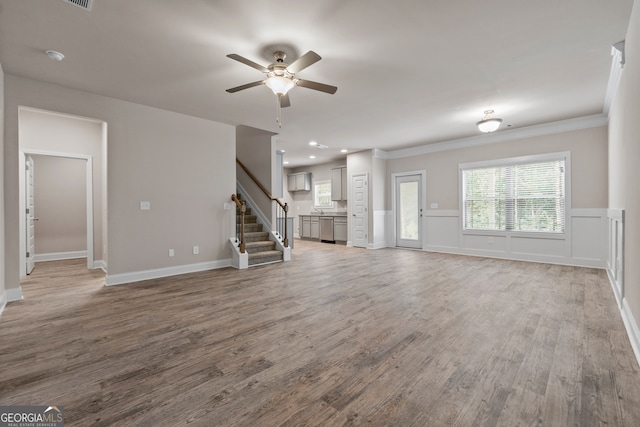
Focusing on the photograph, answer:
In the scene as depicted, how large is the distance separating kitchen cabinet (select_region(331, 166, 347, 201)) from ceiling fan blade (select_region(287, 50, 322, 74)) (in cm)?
635

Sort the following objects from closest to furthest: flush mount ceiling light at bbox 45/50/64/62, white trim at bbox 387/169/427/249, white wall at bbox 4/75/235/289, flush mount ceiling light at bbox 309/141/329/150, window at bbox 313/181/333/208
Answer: flush mount ceiling light at bbox 45/50/64/62 → white wall at bbox 4/75/235/289 → flush mount ceiling light at bbox 309/141/329/150 → white trim at bbox 387/169/427/249 → window at bbox 313/181/333/208

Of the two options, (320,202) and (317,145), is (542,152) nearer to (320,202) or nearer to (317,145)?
(317,145)

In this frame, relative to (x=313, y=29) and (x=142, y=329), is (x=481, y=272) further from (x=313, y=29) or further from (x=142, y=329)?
(x=142, y=329)

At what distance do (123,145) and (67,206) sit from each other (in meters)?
3.42

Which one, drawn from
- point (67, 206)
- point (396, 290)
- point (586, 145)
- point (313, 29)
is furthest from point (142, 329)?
point (586, 145)

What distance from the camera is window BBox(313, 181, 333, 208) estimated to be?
1012 cm

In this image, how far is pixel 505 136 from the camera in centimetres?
605

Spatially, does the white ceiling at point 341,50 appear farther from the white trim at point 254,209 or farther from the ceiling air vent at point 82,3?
the white trim at point 254,209

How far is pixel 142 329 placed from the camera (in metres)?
2.61

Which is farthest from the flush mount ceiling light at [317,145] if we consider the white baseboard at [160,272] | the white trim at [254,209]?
the white baseboard at [160,272]

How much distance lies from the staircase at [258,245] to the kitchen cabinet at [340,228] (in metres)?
3.09

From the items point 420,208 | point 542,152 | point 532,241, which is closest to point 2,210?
Answer: point 420,208

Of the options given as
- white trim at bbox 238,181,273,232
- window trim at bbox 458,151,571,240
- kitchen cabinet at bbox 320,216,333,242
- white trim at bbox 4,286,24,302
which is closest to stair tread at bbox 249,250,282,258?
white trim at bbox 238,181,273,232

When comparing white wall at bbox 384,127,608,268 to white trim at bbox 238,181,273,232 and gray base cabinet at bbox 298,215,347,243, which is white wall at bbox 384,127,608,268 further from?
white trim at bbox 238,181,273,232
